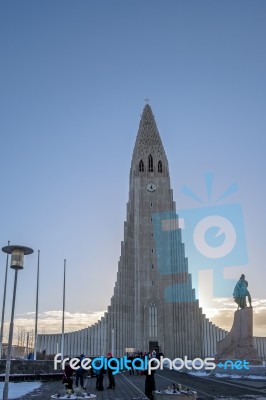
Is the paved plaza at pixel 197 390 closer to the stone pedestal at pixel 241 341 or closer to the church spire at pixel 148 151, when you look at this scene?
the stone pedestal at pixel 241 341

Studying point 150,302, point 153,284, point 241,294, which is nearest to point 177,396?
point 241,294

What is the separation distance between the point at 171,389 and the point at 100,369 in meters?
7.00

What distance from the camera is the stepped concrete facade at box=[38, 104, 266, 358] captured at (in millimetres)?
59625

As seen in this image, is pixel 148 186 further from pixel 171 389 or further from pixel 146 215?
pixel 171 389

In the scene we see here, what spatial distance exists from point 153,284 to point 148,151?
72.8ft

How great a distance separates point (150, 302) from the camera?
61500 mm

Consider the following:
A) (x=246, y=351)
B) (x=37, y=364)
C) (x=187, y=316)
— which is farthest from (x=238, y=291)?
(x=187, y=316)

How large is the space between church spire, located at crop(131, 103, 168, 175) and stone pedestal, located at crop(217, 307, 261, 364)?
129 feet

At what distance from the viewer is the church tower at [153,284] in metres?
59.8

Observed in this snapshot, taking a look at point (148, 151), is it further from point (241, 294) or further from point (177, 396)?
point (177, 396)
